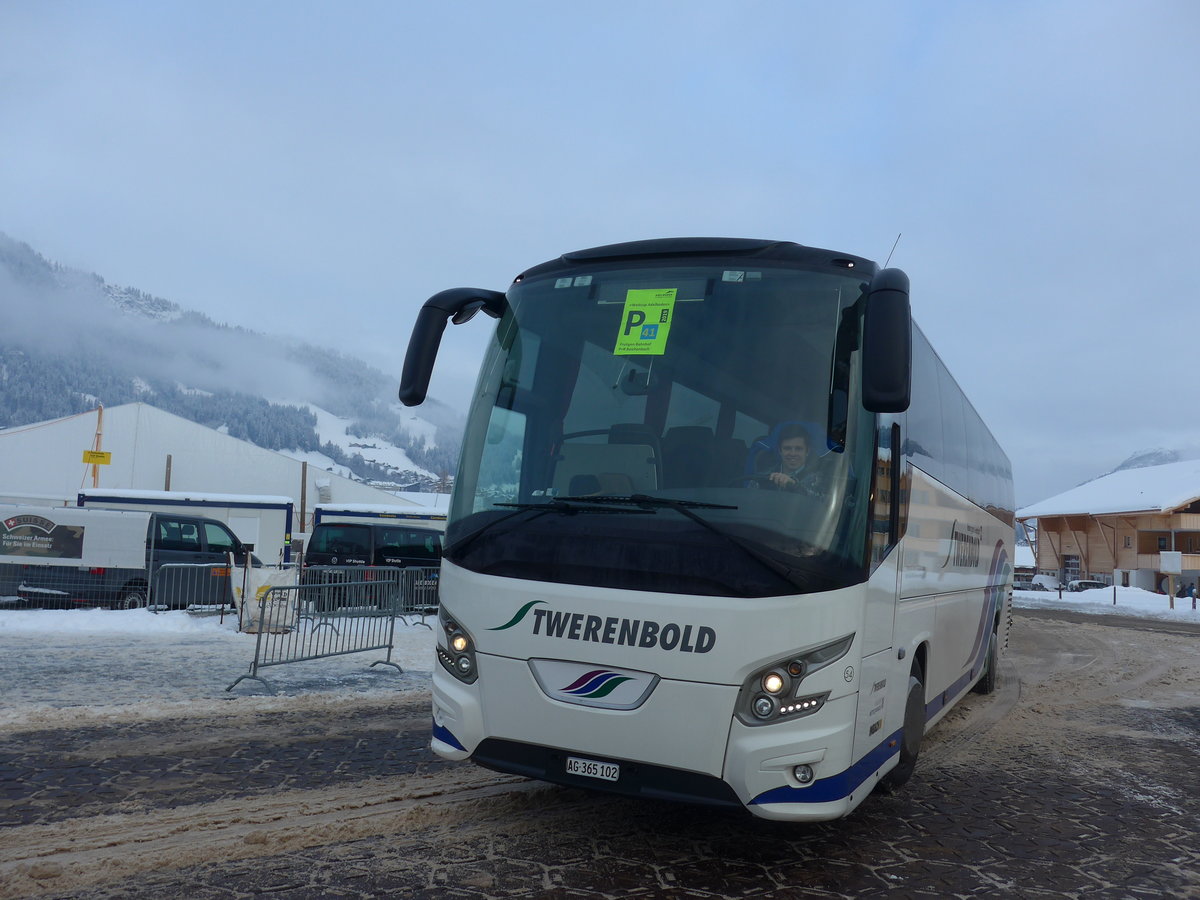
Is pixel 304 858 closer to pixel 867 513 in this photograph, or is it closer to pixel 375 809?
pixel 375 809

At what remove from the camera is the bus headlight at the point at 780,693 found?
4152 mm

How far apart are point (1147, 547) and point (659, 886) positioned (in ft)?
188

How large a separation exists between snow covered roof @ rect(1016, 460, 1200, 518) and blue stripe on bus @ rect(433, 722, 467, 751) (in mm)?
52944

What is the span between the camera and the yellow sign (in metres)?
4.87

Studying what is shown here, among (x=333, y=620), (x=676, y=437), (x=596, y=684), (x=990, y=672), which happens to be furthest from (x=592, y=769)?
(x=333, y=620)

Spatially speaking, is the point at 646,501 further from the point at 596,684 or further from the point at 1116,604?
the point at 1116,604

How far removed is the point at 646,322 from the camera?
16.2 feet

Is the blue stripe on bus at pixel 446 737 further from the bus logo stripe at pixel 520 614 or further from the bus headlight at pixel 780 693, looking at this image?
the bus headlight at pixel 780 693

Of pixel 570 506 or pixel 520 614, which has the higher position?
pixel 570 506

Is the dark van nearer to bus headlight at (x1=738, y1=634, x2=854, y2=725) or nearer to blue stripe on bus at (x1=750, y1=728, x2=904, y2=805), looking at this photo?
blue stripe on bus at (x1=750, y1=728, x2=904, y2=805)

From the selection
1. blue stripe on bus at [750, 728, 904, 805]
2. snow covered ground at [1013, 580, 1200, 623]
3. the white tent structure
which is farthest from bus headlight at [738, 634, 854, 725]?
the white tent structure

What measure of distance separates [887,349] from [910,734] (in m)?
2.75

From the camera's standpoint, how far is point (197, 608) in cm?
1772

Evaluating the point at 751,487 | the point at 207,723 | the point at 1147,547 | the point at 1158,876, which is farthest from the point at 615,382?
the point at 1147,547
